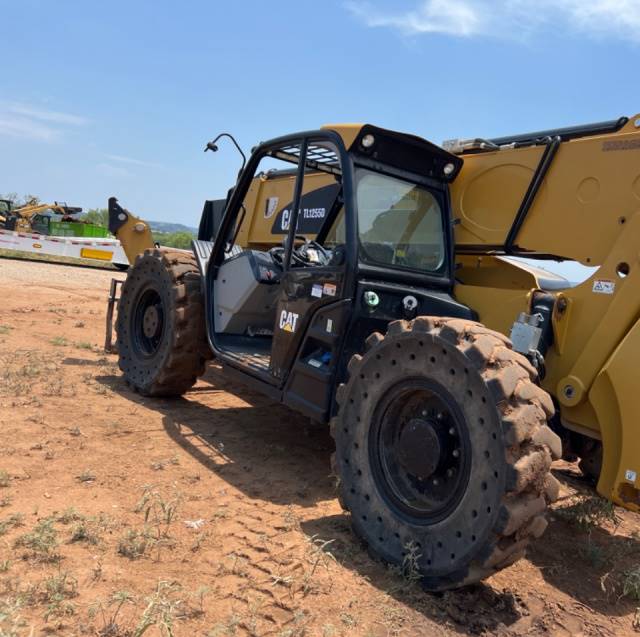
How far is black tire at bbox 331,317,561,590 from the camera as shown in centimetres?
Result: 276

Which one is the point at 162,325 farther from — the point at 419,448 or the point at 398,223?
the point at 419,448

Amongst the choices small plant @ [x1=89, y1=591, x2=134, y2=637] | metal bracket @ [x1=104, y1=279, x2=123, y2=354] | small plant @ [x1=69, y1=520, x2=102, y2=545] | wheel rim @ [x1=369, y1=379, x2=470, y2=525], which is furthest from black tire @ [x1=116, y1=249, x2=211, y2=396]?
small plant @ [x1=89, y1=591, x2=134, y2=637]

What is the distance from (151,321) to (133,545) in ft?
11.5

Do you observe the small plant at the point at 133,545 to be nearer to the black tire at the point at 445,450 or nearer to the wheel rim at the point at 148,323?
the black tire at the point at 445,450

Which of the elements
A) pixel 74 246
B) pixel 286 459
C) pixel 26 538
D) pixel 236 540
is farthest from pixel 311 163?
pixel 74 246

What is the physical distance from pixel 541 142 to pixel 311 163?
1809 mm

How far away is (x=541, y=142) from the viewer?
14.7 ft

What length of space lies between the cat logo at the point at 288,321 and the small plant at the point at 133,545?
1769 mm

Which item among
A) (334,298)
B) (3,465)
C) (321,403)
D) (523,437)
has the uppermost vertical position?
(334,298)

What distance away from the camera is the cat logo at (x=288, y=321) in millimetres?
4430

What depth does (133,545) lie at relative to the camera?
3.06 meters

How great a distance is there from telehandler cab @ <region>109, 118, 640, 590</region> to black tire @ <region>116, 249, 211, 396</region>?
2 centimetres

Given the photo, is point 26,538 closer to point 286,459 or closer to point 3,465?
point 3,465

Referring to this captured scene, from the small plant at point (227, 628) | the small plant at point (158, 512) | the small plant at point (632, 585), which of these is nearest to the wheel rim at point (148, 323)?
the small plant at point (158, 512)
